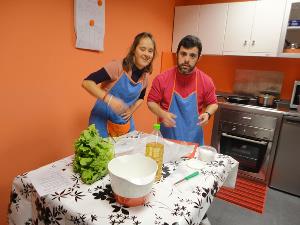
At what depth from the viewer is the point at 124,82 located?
1.56 m

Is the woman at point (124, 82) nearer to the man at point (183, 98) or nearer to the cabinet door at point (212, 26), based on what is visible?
the man at point (183, 98)

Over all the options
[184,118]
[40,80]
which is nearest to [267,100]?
[184,118]

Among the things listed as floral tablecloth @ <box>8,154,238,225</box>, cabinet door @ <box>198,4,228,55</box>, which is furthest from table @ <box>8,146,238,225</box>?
cabinet door @ <box>198,4,228,55</box>

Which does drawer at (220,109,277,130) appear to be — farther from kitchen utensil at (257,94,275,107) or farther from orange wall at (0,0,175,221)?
orange wall at (0,0,175,221)

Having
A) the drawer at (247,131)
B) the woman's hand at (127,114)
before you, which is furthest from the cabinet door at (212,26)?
the woman's hand at (127,114)

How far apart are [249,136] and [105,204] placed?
7.49 ft

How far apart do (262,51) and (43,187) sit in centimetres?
260

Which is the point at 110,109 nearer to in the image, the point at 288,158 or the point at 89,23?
the point at 89,23

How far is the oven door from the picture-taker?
8.60ft

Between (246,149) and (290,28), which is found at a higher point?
(290,28)

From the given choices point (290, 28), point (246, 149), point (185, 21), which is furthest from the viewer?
point (185, 21)

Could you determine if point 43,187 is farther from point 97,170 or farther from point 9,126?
point 9,126

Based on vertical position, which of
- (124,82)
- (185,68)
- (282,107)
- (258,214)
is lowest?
(258,214)

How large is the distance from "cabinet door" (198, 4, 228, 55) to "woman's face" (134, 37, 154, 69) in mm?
1628
